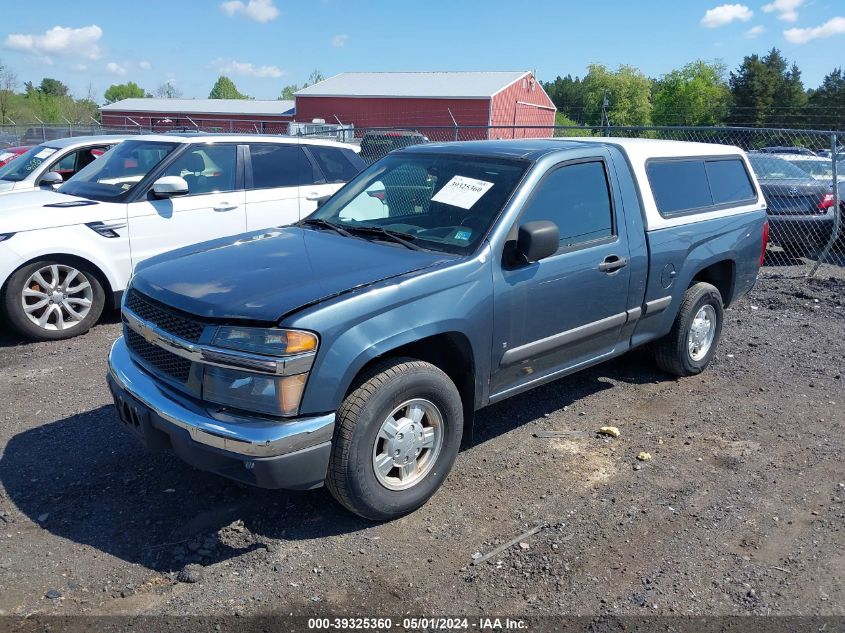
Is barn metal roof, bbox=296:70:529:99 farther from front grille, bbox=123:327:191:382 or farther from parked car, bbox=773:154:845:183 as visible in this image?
front grille, bbox=123:327:191:382

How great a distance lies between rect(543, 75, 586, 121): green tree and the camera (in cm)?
9656

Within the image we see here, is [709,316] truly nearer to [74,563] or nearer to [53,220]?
[74,563]

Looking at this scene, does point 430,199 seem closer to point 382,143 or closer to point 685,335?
point 685,335

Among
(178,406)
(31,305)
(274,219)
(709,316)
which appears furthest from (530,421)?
(31,305)

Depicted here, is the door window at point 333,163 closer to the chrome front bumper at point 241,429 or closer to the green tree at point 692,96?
the chrome front bumper at point 241,429

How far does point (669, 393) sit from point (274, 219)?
4.37m

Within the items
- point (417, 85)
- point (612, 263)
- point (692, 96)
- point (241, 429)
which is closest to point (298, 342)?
point (241, 429)

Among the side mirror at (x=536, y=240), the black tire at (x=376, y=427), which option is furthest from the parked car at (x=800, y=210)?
the black tire at (x=376, y=427)

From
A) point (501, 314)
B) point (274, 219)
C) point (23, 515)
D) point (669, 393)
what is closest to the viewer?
point (23, 515)

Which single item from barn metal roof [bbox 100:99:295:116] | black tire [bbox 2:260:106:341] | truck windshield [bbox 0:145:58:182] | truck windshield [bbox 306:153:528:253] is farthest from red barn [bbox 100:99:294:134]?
truck windshield [bbox 306:153:528:253]

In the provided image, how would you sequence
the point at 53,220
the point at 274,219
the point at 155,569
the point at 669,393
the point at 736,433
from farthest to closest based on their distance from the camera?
the point at 274,219, the point at 53,220, the point at 669,393, the point at 736,433, the point at 155,569

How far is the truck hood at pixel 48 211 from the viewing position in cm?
615

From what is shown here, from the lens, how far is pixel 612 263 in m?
4.52

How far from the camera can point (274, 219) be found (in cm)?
758
